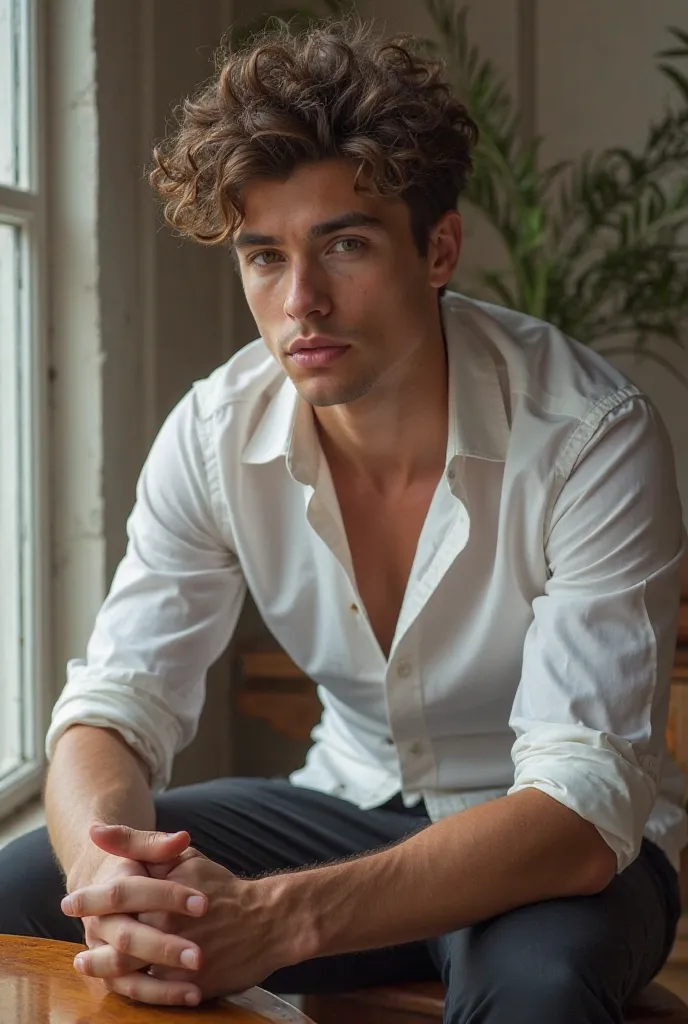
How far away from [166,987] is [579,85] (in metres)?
2.29

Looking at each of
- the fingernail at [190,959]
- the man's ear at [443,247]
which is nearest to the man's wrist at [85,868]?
the fingernail at [190,959]

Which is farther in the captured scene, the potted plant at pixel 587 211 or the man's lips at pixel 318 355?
the potted plant at pixel 587 211

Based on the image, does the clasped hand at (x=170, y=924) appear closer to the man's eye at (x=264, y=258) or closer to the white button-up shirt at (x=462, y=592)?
the white button-up shirt at (x=462, y=592)

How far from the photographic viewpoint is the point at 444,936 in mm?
1604

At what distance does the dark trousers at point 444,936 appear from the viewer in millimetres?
1350

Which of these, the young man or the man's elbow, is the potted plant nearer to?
the young man

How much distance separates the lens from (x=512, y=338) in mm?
1867

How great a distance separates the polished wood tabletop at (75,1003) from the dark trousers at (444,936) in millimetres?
268

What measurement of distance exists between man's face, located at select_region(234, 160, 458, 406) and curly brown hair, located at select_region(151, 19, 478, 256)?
0.02 m

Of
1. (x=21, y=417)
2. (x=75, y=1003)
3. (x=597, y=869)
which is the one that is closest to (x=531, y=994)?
(x=597, y=869)

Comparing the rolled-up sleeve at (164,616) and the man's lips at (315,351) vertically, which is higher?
the man's lips at (315,351)

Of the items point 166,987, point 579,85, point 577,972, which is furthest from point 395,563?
point 579,85

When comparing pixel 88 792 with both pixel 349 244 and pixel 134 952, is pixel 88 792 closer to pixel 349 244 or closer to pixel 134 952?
pixel 134 952

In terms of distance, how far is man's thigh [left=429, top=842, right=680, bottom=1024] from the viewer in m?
1.32
